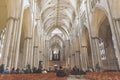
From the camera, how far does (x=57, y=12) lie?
1204 inches

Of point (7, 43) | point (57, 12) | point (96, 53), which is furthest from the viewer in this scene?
point (57, 12)

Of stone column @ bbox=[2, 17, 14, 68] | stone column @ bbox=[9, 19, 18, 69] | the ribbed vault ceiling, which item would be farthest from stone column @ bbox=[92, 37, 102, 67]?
the ribbed vault ceiling

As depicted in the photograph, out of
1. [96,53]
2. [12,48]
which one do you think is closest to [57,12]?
[96,53]

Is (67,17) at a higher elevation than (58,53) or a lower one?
higher

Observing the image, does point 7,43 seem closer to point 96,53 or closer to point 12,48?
point 12,48

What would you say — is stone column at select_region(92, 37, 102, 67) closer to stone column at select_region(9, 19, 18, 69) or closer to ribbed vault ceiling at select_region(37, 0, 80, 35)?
stone column at select_region(9, 19, 18, 69)

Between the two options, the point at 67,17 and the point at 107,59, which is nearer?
the point at 107,59

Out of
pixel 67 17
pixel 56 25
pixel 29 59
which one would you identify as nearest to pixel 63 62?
pixel 56 25

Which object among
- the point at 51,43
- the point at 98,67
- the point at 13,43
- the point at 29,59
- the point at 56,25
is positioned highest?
the point at 56,25

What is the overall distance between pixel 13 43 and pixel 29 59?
583 cm

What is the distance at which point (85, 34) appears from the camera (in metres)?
20.9

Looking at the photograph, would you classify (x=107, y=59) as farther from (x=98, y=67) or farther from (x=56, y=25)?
(x=56, y=25)

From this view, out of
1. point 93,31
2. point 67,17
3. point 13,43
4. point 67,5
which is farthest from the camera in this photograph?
point 67,17

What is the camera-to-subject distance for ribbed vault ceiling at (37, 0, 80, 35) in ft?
82.3
